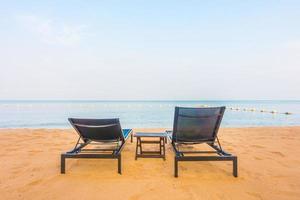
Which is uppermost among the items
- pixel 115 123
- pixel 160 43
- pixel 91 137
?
pixel 160 43

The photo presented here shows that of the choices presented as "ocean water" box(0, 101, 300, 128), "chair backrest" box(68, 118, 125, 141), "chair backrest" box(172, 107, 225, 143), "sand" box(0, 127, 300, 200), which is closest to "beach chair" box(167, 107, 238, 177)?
"chair backrest" box(172, 107, 225, 143)

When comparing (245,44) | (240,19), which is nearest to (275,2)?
(240,19)

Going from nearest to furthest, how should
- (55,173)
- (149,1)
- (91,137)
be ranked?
(55,173)
(91,137)
(149,1)

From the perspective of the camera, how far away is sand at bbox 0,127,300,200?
259 centimetres

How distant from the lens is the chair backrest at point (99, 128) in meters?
3.56

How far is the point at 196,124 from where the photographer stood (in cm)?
361

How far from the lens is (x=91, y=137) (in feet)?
12.7

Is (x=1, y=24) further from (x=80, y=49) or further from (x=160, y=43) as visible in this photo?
(x=160, y=43)

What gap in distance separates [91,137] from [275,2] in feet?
45.8

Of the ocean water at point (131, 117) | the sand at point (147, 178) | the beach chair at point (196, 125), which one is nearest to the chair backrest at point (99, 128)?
the sand at point (147, 178)

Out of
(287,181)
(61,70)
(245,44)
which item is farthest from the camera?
(61,70)

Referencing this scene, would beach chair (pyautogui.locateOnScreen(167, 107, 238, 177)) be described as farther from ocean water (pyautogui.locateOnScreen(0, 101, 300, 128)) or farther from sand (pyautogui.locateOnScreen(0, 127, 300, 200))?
ocean water (pyautogui.locateOnScreen(0, 101, 300, 128))

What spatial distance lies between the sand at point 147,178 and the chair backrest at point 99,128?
1.70ft

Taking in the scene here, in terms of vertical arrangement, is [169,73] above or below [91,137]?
above
